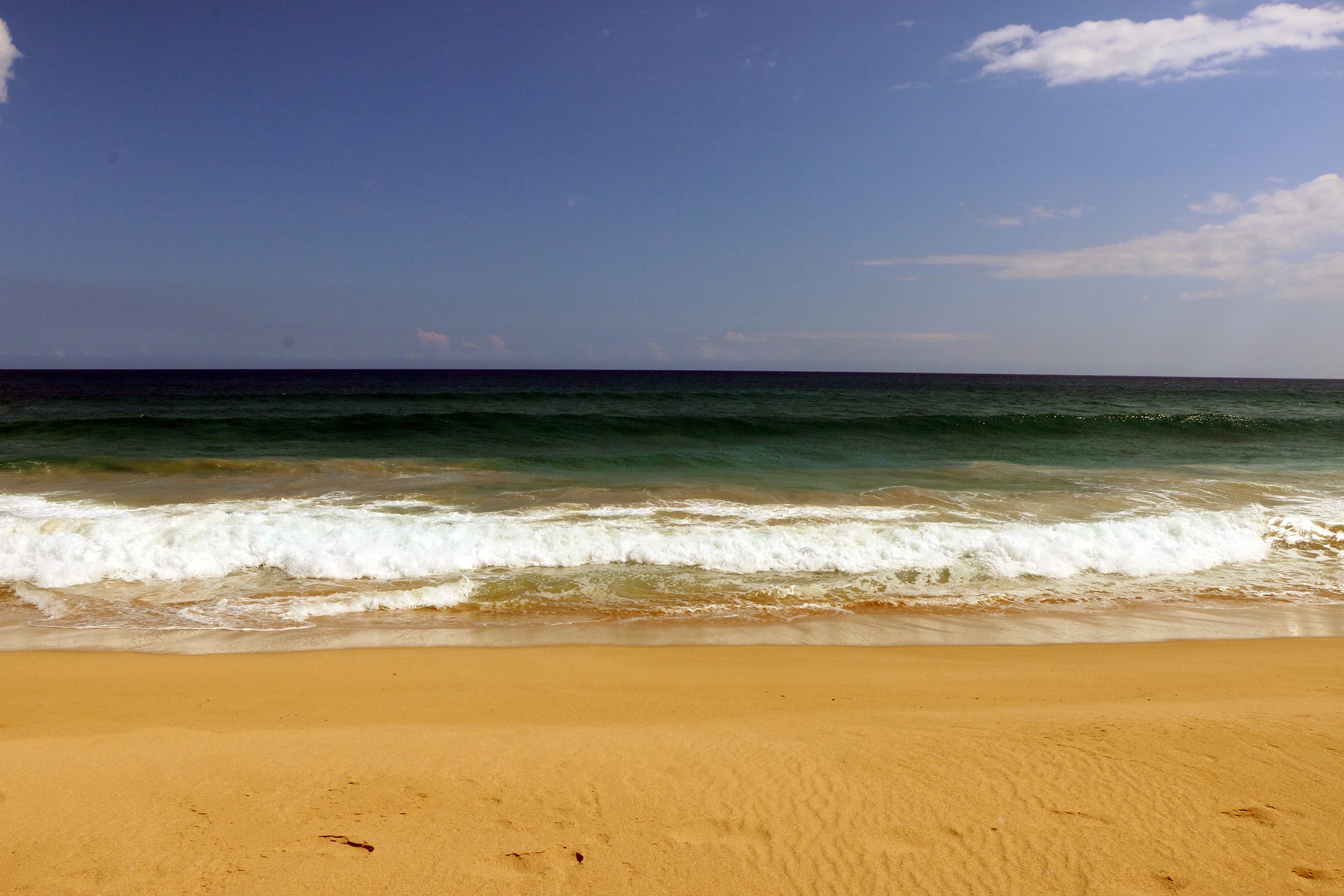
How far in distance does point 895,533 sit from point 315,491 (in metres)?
10.5

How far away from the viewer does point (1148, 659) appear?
5.94 m

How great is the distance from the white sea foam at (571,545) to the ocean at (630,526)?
4 cm

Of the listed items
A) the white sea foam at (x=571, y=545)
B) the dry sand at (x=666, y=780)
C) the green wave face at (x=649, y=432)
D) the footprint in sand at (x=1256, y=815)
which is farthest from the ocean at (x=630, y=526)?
the footprint in sand at (x=1256, y=815)

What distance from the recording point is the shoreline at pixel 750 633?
625 centimetres

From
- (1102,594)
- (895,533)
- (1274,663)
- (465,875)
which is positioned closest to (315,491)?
(895,533)

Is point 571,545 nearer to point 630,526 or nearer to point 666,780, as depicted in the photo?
point 630,526

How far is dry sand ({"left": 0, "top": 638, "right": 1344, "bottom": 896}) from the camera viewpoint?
9.41 ft

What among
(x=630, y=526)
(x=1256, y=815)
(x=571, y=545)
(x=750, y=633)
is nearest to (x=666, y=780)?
(x=1256, y=815)

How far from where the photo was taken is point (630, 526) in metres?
10.0

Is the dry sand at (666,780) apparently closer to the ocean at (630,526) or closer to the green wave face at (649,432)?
the ocean at (630,526)

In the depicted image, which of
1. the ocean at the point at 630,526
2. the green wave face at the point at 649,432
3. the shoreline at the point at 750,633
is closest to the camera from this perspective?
the shoreline at the point at 750,633

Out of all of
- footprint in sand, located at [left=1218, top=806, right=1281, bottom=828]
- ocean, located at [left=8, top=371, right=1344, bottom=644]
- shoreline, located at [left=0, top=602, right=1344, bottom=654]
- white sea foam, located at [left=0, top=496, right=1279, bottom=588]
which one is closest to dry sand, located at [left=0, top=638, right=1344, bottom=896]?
footprint in sand, located at [left=1218, top=806, right=1281, bottom=828]

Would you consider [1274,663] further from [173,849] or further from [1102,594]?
[173,849]

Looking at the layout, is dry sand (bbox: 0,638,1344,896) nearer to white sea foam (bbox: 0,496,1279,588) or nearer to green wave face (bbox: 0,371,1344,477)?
white sea foam (bbox: 0,496,1279,588)
